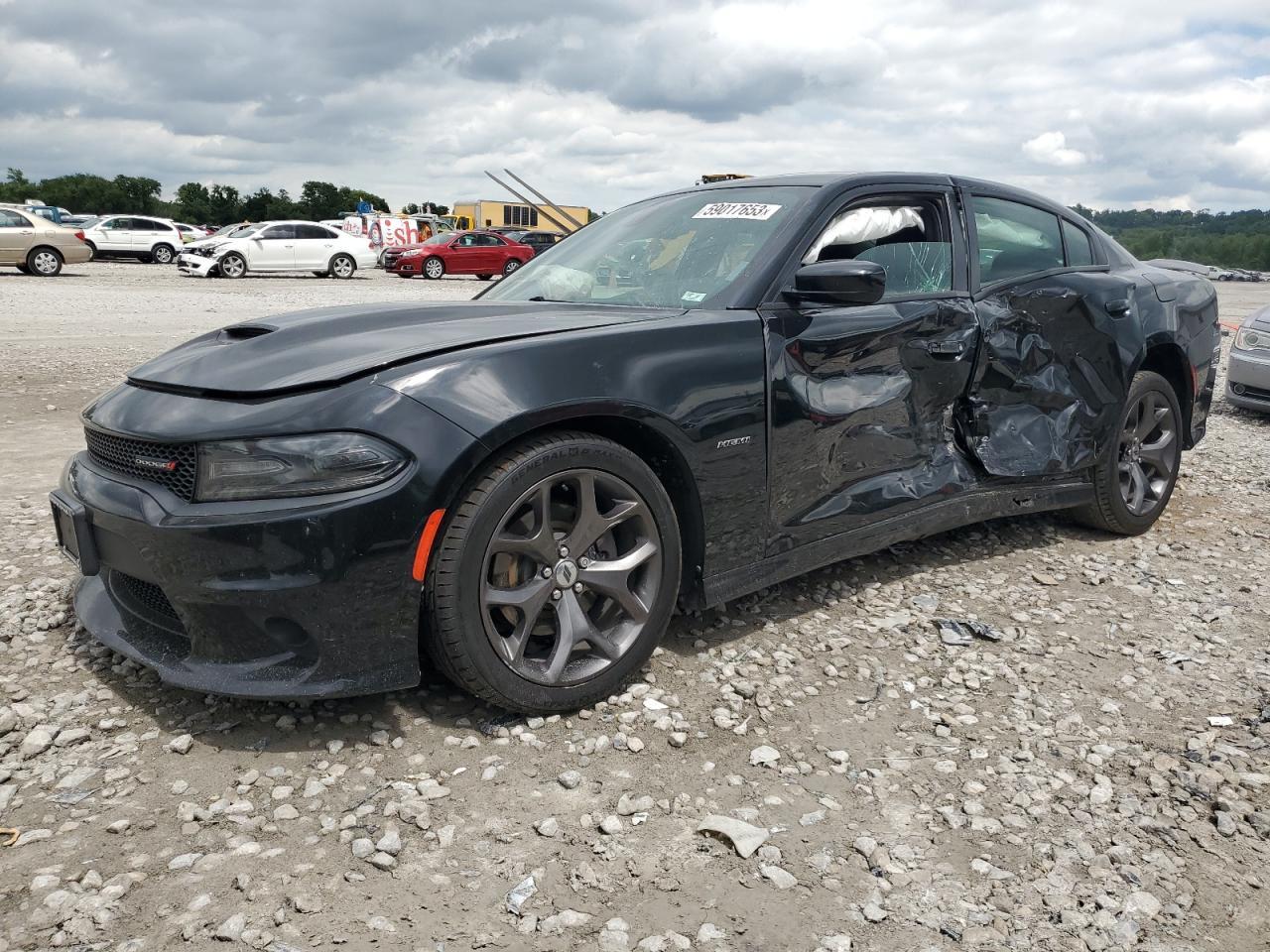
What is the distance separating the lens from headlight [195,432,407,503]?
2.43 m

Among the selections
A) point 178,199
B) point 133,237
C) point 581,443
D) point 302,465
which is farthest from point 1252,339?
point 178,199

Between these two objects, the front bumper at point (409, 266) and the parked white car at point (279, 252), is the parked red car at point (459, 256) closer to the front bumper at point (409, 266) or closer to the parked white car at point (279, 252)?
the front bumper at point (409, 266)

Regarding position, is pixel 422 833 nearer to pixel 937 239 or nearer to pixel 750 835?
pixel 750 835

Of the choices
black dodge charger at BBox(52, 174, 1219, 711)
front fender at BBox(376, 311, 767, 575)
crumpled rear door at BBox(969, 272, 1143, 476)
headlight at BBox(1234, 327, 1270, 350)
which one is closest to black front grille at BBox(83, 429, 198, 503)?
black dodge charger at BBox(52, 174, 1219, 711)

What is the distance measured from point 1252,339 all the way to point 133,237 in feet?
95.5

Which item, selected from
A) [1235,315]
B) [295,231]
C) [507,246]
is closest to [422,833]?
[1235,315]

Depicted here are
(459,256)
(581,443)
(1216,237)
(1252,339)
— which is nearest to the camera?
(581,443)

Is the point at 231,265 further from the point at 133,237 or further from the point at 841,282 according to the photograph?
the point at 841,282

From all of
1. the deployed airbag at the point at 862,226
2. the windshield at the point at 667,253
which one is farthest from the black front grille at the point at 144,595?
the deployed airbag at the point at 862,226

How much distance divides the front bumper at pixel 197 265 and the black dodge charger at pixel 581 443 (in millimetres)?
21416

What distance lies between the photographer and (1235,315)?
20.5 m

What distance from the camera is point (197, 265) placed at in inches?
909

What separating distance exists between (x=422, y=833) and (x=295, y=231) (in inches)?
955

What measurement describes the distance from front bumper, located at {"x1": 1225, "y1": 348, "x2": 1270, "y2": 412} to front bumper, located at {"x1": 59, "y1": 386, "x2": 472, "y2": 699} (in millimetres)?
8308
